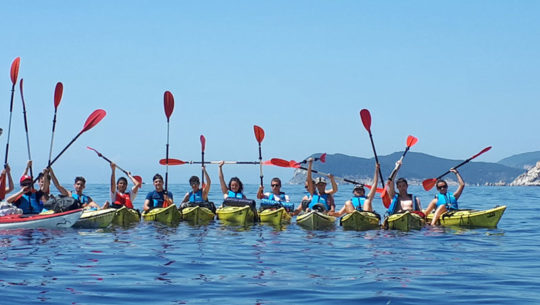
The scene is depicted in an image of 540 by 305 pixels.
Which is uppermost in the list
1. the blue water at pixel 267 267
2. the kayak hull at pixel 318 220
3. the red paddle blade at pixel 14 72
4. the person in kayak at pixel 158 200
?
the red paddle blade at pixel 14 72

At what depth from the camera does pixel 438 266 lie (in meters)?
11.0

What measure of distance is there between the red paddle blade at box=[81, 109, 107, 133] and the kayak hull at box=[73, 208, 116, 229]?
267 centimetres

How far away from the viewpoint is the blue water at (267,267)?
848 centimetres

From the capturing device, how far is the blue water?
8484 mm

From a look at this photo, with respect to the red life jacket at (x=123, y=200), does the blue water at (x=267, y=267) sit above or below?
below

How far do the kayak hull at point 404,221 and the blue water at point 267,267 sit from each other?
0.37m

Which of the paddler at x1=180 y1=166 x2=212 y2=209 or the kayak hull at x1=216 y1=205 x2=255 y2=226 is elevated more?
the paddler at x1=180 y1=166 x2=212 y2=209

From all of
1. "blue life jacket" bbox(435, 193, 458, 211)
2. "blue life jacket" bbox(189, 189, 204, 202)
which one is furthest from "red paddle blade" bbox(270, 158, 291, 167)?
"blue life jacket" bbox(435, 193, 458, 211)

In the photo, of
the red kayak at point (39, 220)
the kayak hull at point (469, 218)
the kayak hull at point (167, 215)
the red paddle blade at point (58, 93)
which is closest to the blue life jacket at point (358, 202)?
the kayak hull at point (469, 218)

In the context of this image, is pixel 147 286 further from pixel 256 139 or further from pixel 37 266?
pixel 256 139

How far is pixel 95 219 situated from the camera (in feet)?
57.1

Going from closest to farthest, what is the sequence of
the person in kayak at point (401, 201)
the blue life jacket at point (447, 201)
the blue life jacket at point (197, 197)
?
the person in kayak at point (401, 201)
the blue life jacket at point (447, 201)
the blue life jacket at point (197, 197)

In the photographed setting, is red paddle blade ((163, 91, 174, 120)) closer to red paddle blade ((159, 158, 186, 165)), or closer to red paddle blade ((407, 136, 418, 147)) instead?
red paddle blade ((159, 158, 186, 165))

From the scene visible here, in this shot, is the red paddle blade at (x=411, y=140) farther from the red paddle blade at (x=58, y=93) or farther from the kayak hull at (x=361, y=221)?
the red paddle blade at (x=58, y=93)
